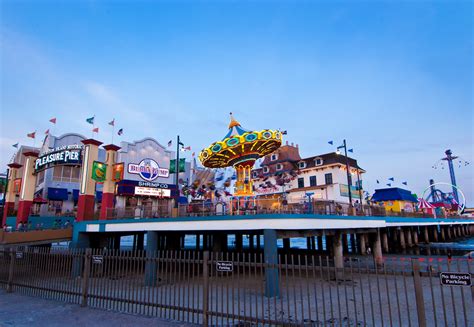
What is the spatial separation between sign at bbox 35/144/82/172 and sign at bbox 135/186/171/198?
13.2 m

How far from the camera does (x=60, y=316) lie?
31.0ft

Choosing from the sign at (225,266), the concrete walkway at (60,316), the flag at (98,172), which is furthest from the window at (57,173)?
the sign at (225,266)

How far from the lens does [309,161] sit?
5103 cm

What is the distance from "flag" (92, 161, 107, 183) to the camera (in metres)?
24.3

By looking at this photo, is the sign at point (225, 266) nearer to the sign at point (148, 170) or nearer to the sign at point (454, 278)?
the sign at point (454, 278)

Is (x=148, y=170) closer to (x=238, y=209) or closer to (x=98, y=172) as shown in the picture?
(x=98, y=172)

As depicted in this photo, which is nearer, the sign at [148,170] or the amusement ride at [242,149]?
the amusement ride at [242,149]

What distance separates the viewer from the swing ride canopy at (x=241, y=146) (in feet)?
75.2

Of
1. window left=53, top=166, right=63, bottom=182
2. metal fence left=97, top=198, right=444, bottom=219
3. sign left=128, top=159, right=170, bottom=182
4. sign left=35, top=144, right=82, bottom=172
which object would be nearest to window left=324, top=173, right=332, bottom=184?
sign left=128, top=159, right=170, bottom=182

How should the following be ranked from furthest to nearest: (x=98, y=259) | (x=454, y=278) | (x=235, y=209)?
(x=235, y=209) < (x=98, y=259) < (x=454, y=278)

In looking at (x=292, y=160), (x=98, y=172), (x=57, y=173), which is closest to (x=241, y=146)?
(x=98, y=172)

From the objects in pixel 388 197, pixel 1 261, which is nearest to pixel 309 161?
pixel 388 197

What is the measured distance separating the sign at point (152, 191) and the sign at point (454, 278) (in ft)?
119

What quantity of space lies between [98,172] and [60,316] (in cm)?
1657
